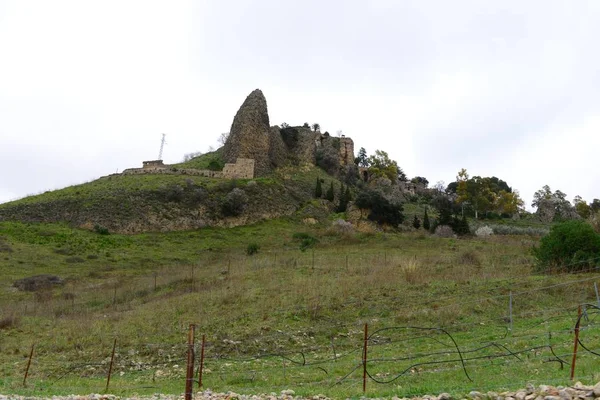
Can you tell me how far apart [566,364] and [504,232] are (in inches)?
1833

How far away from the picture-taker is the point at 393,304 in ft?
57.4

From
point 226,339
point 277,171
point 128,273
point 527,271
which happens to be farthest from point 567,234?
point 277,171

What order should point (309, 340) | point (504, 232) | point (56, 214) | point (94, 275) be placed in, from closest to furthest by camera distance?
point (309, 340), point (94, 275), point (56, 214), point (504, 232)

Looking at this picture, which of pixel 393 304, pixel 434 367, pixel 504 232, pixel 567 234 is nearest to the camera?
pixel 434 367

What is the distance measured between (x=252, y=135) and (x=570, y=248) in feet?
173

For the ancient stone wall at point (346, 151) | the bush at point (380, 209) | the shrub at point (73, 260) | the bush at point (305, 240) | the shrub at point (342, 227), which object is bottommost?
the shrub at point (73, 260)

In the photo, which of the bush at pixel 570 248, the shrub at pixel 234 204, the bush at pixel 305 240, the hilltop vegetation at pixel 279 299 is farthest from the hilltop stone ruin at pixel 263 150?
the bush at pixel 570 248

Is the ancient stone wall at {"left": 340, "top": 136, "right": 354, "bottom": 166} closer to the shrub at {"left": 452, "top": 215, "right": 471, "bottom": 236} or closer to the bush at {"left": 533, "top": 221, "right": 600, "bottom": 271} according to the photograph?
the shrub at {"left": 452, "top": 215, "right": 471, "bottom": 236}

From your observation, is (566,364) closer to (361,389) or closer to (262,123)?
(361,389)

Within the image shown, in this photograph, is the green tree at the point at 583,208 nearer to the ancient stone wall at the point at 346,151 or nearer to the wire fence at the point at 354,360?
the ancient stone wall at the point at 346,151

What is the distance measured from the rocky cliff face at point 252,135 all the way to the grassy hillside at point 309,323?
3657 centimetres

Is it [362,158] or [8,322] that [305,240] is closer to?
[8,322]

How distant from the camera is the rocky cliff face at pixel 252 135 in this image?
2677 inches

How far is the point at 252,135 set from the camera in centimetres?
6956
